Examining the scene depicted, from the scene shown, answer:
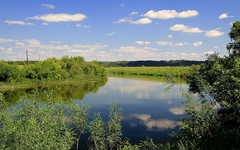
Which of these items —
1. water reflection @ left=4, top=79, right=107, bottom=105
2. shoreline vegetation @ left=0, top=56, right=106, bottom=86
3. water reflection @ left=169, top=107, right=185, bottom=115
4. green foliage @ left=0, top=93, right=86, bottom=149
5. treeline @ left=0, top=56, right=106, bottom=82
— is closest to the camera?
green foliage @ left=0, top=93, right=86, bottom=149

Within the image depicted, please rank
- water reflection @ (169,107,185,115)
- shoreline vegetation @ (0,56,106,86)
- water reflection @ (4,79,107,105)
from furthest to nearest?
1. shoreline vegetation @ (0,56,106,86)
2. water reflection @ (4,79,107,105)
3. water reflection @ (169,107,185,115)

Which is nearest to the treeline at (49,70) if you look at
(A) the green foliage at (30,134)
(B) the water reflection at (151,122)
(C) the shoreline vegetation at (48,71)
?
(C) the shoreline vegetation at (48,71)

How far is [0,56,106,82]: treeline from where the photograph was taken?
50.5 meters

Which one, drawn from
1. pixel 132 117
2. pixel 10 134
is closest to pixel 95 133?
pixel 10 134

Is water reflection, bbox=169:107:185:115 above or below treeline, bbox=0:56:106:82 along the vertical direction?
below

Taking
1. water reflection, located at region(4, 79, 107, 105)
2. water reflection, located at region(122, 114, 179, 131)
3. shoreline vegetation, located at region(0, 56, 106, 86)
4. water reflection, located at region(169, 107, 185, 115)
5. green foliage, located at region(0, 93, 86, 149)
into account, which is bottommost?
water reflection, located at region(122, 114, 179, 131)

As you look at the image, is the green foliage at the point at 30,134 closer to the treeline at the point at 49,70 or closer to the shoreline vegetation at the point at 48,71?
the shoreline vegetation at the point at 48,71

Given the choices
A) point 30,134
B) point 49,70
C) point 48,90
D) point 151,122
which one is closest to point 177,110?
point 151,122

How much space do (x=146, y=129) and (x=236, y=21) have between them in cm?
2105

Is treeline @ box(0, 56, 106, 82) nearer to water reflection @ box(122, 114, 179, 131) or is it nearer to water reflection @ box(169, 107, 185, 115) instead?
water reflection @ box(122, 114, 179, 131)

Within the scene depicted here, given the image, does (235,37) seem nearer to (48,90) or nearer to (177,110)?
(177,110)

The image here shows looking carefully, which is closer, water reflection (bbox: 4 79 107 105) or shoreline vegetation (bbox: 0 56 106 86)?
water reflection (bbox: 4 79 107 105)

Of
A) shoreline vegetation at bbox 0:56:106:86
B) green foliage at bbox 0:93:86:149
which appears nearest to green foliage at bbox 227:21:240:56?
green foliage at bbox 0:93:86:149

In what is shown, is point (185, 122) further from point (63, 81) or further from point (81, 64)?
point (81, 64)
